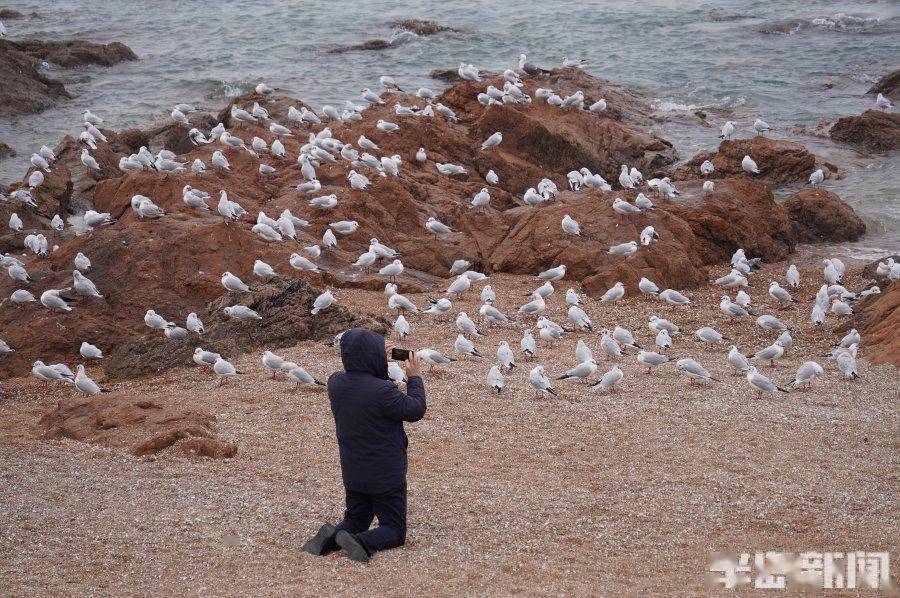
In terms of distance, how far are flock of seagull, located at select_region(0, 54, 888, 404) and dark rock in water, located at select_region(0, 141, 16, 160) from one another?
6.48 meters

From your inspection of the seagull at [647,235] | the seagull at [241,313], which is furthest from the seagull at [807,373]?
the seagull at [241,313]

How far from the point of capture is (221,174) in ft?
61.4

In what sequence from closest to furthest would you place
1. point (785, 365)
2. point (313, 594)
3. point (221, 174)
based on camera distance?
point (313, 594) → point (785, 365) → point (221, 174)

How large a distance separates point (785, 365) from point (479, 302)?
16.2 feet

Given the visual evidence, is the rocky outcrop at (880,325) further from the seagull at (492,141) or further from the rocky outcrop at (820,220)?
the seagull at (492,141)

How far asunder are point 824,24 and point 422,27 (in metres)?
17.1

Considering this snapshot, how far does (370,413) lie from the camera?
23.1 feet

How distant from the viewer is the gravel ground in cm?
698

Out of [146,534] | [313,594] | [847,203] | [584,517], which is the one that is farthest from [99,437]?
[847,203]

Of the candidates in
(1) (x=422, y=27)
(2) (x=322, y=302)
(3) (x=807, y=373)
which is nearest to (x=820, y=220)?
(3) (x=807, y=373)

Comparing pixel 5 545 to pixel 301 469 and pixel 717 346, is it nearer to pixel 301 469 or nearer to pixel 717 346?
pixel 301 469

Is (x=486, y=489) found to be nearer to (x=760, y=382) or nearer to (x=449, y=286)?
(x=760, y=382)

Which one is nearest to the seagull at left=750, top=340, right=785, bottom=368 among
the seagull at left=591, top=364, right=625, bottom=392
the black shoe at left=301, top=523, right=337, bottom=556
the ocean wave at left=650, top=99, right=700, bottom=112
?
the seagull at left=591, top=364, right=625, bottom=392

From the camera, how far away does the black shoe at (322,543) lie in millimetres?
7188
